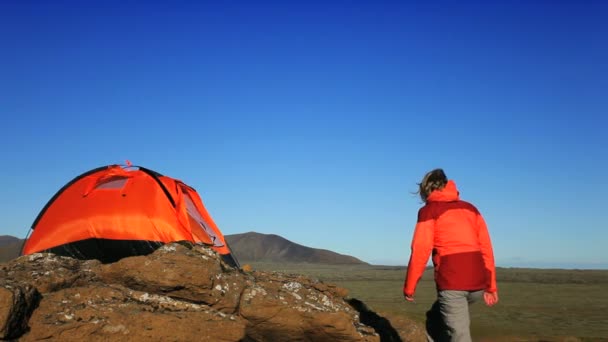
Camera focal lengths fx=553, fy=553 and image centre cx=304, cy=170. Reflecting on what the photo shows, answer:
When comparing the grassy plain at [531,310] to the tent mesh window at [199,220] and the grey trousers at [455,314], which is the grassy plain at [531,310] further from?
the grey trousers at [455,314]

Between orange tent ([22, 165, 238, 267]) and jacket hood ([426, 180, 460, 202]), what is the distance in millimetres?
5520

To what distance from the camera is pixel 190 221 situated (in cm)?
1190

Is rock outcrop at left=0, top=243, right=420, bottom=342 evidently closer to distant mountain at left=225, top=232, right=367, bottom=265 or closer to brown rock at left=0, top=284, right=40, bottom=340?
brown rock at left=0, top=284, right=40, bottom=340

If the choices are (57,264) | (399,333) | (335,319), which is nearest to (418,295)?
(399,333)

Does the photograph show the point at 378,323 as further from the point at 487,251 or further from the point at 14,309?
the point at 14,309

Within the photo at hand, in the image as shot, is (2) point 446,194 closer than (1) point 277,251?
Yes

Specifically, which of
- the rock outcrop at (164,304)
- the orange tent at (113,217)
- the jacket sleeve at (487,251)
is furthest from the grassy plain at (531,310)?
the orange tent at (113,217)

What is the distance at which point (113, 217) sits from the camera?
10742 millimetres

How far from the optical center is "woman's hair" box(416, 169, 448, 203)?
7.42 m

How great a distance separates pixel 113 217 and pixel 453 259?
6.72 m

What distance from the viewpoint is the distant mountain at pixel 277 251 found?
79562 mm

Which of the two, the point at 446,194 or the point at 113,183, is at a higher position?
the point at 113,183

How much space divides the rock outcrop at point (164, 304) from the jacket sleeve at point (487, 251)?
2.17 m

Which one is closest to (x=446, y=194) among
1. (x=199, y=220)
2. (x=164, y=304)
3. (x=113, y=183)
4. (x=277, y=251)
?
(x=164, y=304)
